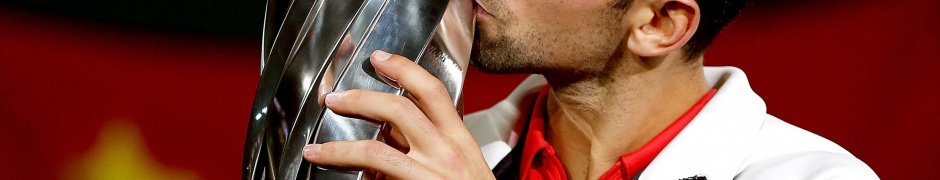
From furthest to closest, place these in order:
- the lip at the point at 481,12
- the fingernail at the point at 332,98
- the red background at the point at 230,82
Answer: the red background at the point at 230,82, the lip at the point at 481,12, the fingernail at the point at 332,98

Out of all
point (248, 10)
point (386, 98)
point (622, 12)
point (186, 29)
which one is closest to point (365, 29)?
point (386, 98)

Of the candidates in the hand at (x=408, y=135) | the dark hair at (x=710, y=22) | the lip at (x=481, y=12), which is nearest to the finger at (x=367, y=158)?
the hand at (x=408, y=135)

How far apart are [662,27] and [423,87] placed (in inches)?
16.6

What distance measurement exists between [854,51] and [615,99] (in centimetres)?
53

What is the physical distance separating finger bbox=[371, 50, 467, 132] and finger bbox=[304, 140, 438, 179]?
0.13 ft

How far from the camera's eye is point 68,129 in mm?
1564

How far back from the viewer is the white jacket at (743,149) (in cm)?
102

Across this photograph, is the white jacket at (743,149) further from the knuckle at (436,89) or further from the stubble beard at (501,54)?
the knuckle at (436,89)

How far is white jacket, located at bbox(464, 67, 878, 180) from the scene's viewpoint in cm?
102

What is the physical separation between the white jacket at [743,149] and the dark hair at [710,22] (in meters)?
0.05

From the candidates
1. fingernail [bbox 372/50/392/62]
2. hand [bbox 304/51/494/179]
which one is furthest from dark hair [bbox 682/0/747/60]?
fingernail [bbox 372/50/392/62]

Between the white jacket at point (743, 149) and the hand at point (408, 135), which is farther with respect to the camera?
the white jacket at point (743, 149)

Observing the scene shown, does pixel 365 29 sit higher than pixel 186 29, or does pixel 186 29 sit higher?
pixel 365 29

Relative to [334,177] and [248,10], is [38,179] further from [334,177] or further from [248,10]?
[334,177]
